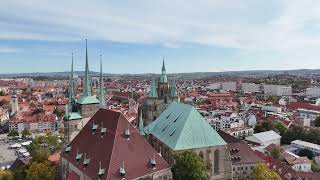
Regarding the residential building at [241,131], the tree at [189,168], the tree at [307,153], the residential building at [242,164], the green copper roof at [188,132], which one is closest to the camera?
the tree at [189,168]

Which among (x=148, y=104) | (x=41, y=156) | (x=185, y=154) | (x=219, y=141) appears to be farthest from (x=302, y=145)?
(x=41, y=156)

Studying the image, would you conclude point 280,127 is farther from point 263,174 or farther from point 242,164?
point 263,174

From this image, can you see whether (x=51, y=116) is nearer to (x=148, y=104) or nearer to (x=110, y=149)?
(x=148, y=104)

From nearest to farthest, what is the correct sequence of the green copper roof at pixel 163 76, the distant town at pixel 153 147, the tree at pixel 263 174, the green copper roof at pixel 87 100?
the distant town at pixel 153 147 < the tree at pixel 263 174 < the green copper roof at pixel 87 100 < the green copper roof at pixel 163 76

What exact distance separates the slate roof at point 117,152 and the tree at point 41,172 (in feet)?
33.3

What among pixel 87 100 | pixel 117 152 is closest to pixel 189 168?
pixel 117 152

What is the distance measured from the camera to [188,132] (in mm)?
42719

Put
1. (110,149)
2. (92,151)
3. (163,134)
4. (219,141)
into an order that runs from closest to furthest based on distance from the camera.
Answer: (110,149)
(92,151)
(219,141)
(163,134)

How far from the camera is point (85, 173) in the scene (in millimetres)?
36812

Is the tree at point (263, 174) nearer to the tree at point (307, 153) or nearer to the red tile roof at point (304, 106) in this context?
the tree at point (307, 153)

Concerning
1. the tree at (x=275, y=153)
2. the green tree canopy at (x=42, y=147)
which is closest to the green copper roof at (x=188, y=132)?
the green tree canopy at (x=42, y=147)

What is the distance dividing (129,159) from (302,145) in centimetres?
5651

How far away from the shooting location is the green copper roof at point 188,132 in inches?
1652

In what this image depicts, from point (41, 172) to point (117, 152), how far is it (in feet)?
61.5
